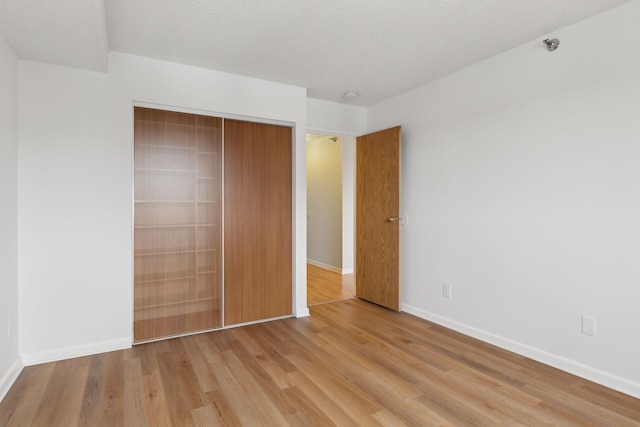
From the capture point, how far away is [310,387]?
230 centimetres

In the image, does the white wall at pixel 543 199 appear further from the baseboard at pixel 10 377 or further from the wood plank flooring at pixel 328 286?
the baseboard at pixel 10 377

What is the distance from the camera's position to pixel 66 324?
9.02 ft

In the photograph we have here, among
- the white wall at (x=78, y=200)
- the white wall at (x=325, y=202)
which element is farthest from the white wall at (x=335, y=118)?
the white wall at (x=325, y=202)

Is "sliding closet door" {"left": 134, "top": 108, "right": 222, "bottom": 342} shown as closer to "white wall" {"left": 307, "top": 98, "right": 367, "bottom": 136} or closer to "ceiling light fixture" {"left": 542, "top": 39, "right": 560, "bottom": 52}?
"white wall" {"left": 307, "top": 98, "right": 367, "bottom": 136}

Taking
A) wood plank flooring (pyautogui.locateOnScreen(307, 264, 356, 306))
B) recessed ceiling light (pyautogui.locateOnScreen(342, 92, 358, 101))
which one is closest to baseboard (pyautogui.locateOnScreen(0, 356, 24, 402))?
wood plank flooring (pyautogui.locateOnScreen(307, 264, 356, 306))

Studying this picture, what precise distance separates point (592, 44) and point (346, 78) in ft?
6.55

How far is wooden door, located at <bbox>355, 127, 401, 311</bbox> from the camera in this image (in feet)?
12.9

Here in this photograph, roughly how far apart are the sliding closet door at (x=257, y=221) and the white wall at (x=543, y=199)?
1507mm

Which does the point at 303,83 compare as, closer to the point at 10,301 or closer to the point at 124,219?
the point at 124,219

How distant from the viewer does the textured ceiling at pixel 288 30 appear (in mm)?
2207

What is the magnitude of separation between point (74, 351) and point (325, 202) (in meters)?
4.69

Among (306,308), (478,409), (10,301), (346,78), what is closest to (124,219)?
(10,301)

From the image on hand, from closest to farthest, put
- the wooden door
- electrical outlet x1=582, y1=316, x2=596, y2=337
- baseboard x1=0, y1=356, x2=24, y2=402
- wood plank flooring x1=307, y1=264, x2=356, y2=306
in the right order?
baseboard x1=0, y1=356, x2=24, y2=402 → electrical outlet x1=582, y1=316, x2=596, y2=337 → the wooden door → wood plank flooring x1=307, y1=264, x2=356, y2=306

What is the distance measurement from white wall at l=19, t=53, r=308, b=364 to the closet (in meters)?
0.15
